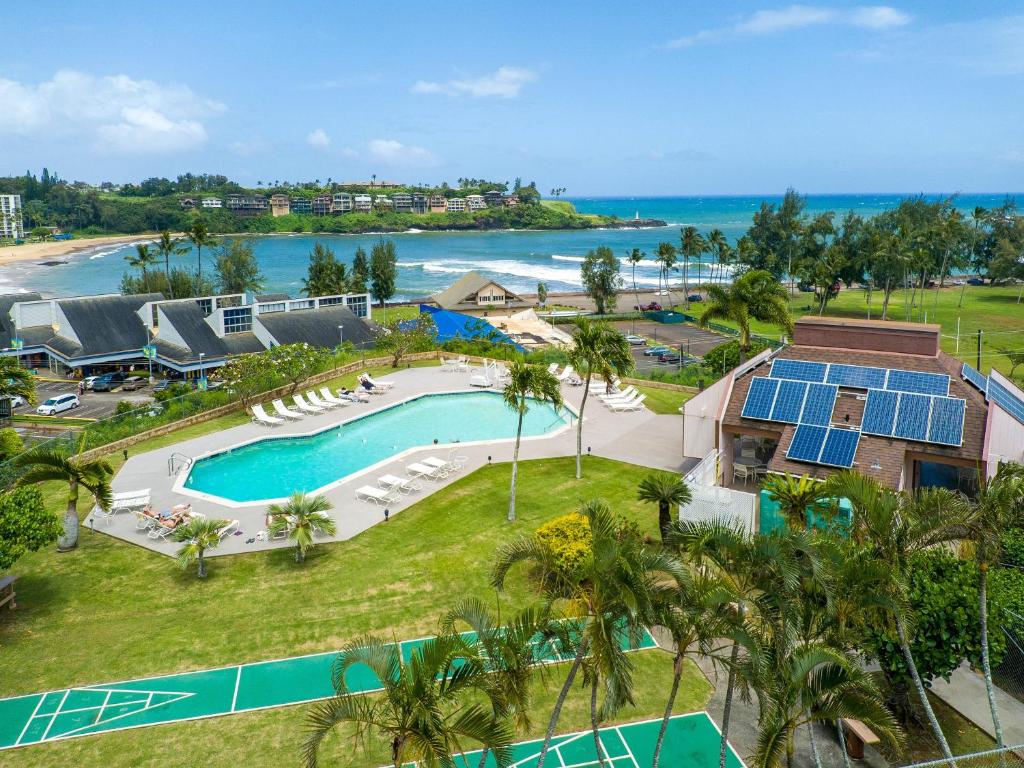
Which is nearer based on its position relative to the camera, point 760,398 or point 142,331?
point 760,398

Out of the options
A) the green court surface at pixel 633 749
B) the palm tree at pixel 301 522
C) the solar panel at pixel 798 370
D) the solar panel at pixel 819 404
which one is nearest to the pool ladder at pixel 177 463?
the palm tree at pixel 301 522

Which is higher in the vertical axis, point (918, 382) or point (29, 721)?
point (918, 382)

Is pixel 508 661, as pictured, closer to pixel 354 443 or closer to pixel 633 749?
pixel 633 749

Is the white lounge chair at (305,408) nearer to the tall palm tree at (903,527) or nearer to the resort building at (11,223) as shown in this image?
the tall palm tree at (903,527)

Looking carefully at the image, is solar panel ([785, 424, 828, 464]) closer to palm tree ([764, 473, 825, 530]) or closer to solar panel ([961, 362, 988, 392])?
palm tree ([764, 473, 825, 530])

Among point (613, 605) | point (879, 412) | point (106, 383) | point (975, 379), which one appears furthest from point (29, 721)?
point (106, 383)

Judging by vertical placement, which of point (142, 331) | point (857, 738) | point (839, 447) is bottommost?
point (857, 738)

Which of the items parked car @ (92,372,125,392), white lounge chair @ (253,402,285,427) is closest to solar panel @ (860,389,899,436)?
white lounge chair @ (253,402,285,427)

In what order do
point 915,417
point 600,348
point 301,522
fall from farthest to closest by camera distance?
point 600,348 < point 915,417 < point 301,522
